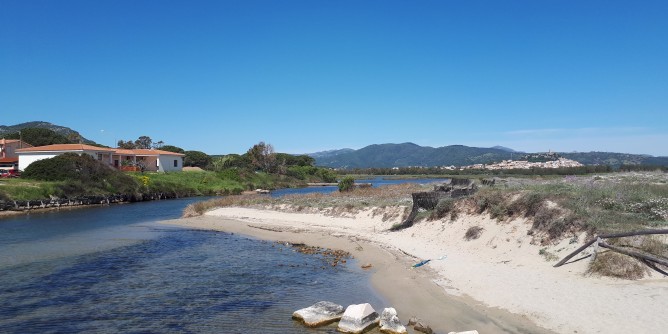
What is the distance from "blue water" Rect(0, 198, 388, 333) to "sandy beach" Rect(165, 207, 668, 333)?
171 cm

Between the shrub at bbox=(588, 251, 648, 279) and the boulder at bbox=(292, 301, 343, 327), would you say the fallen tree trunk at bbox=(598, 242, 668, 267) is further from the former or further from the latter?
the boulder at bbox=(292, 301, 343, 327)

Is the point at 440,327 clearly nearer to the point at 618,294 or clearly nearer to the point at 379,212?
the point at 618,294

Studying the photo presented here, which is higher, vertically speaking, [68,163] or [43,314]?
[68,163]

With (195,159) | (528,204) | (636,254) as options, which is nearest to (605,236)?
(636,254)

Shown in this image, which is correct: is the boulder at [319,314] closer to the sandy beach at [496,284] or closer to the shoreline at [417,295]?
the shoreline at [417,295]

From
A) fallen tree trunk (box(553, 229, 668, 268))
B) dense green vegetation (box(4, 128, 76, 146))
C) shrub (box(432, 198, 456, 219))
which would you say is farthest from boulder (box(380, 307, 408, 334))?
dense green vegetation (box(4, 128, 76, 146))

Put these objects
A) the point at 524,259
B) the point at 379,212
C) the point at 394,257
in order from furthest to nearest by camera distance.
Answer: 1. the point at 379,212
2. the point at 394,257
3. the point at 524,259

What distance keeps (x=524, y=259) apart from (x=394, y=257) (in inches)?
214

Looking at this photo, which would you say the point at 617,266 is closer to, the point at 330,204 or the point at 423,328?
the point at 423,328

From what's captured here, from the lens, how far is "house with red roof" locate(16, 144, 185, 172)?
65125 mm

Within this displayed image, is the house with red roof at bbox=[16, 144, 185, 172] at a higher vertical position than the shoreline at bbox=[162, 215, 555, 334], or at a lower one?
higher

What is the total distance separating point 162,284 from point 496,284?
11.1 meters

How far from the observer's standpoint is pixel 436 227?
23469mm

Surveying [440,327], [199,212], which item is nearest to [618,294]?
[440,327]
